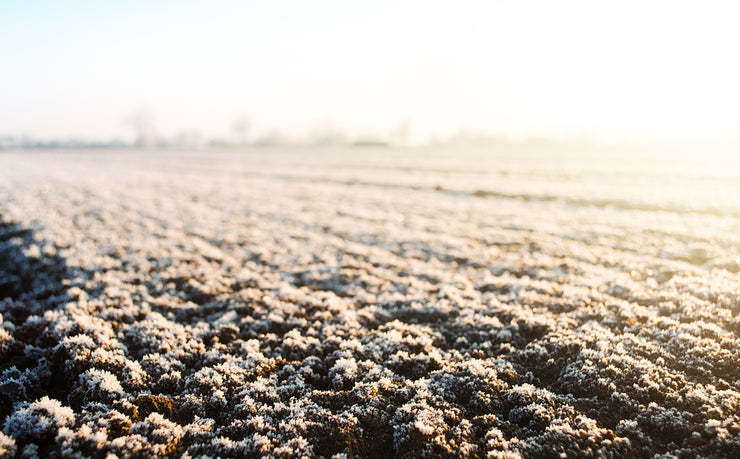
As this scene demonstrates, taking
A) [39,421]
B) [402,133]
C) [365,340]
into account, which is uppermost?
[402,133]

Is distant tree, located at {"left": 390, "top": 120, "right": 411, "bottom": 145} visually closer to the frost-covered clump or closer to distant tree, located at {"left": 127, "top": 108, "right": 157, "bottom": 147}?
distant tree, located at {"left": 127, "top": 108, "right": 157, "bottom": 147}

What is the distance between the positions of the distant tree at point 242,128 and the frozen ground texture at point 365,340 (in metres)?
139

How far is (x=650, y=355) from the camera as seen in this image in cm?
643

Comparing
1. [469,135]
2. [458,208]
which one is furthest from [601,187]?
[469,135]

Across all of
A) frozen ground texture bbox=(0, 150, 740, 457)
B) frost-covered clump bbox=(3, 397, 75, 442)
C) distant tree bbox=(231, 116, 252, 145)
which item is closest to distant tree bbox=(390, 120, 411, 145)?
distant tree bbox=(231, 116, 252, 145)

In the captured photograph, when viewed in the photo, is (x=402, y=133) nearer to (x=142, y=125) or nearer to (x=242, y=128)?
(x=242, y=128)

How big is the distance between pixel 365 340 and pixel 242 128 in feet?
499

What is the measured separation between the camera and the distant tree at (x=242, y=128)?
144500 millimetres

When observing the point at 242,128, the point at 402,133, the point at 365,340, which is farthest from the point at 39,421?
the point at 242,128

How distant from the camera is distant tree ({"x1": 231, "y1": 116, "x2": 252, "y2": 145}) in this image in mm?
144500

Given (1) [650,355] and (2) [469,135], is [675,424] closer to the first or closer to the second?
(1) [650,355]

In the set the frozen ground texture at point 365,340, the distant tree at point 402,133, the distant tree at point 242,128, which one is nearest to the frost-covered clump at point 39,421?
the frozen ground texture at point 365,340

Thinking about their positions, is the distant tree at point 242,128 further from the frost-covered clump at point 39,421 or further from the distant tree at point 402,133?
the frost-covered clump at point 39,421

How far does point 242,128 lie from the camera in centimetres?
14512
